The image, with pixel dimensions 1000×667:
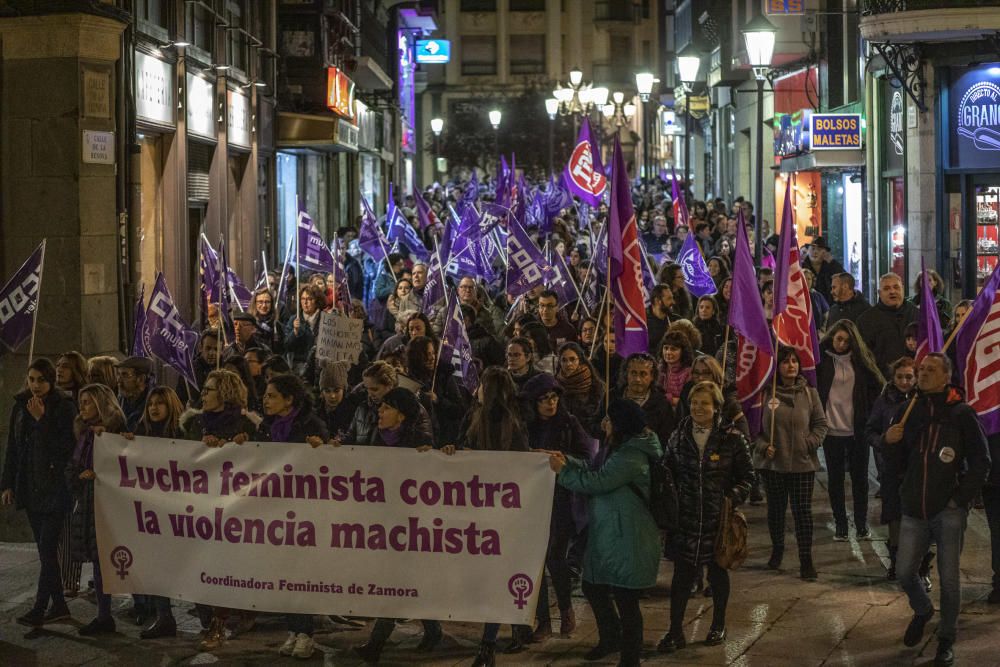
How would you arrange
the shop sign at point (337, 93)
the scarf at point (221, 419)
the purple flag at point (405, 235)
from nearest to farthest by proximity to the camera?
the scarf at point (221, 419), the purple flag at point (405, 235), the shop sign at point (337, 93)

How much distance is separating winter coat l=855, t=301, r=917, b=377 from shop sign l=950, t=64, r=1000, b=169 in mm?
8792

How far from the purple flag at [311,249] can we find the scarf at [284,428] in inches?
268

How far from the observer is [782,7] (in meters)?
30.7

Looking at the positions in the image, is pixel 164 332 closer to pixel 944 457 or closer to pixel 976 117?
pixel 944 457

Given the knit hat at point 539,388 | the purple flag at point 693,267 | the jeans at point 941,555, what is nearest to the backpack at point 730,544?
the jeans at point 941,555

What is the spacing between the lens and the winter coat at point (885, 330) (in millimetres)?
12430

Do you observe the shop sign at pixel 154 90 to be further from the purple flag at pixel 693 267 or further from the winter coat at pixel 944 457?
the winter coat at pixel 944 457

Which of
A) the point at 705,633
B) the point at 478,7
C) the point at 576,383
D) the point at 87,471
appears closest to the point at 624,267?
the point at 576,383

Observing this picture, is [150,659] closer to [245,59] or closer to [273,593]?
[273,593]

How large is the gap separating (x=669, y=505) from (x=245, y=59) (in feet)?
57.9

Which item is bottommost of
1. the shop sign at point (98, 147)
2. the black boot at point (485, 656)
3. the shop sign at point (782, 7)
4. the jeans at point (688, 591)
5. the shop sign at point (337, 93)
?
the black boot at point (485, 656)

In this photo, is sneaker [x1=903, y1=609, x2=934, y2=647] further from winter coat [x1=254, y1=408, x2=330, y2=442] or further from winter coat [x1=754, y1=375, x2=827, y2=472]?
winter coat [x1=254, y1=408, x2=330, y2=442]

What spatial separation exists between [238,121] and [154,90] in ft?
17.8

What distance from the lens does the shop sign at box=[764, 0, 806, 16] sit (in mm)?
30625
